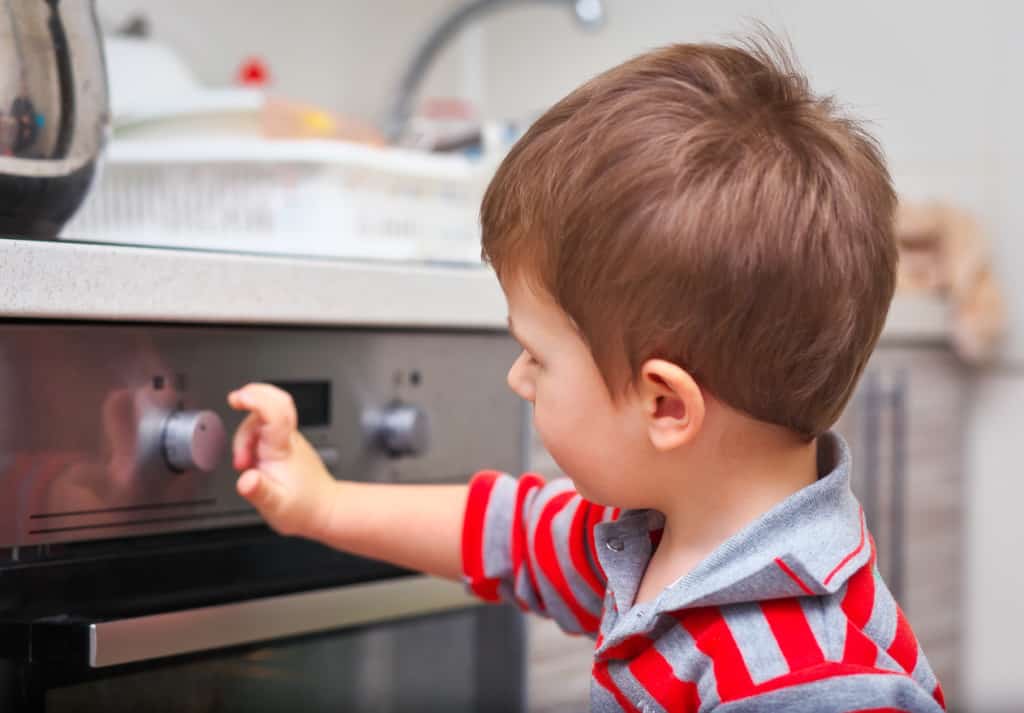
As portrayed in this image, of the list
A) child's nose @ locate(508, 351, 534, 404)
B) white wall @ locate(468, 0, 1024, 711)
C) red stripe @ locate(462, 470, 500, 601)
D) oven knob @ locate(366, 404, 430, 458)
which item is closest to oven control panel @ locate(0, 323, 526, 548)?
oven knob @ locate(366, 404, 430, 458)

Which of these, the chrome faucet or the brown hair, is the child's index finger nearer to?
the brown hair

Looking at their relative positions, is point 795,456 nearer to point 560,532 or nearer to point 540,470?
point 560,532

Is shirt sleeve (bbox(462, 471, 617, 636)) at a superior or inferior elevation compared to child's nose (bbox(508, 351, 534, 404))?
inferior

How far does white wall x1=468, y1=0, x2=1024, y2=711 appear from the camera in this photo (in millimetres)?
1913

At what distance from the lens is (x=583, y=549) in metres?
0.80

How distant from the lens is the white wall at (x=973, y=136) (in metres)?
1.91

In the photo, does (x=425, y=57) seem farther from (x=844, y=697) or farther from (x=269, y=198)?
(x=844, y=697)

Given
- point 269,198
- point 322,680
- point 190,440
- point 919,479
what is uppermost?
point 269,198

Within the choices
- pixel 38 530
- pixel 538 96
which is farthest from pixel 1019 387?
pixel 38 530

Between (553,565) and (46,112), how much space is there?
47cm

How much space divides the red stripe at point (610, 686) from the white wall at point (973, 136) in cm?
137

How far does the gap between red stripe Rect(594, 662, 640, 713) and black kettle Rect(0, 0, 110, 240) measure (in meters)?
0.46

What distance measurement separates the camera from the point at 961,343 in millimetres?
1797

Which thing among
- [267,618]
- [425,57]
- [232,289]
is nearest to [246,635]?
[267,618]
